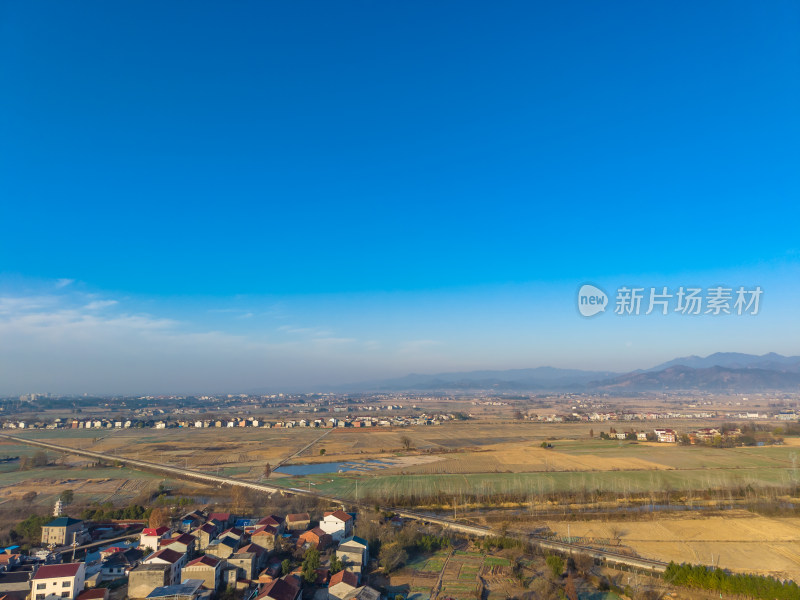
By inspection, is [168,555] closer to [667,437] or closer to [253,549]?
[253,549]

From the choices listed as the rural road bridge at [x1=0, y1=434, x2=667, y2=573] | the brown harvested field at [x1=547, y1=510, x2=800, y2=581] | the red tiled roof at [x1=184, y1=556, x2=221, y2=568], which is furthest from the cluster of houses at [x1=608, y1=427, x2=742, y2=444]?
the red tiled roof at [x1=184, y1=556, x2=221, y2=568]

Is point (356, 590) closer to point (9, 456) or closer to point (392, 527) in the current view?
point (392, 527)

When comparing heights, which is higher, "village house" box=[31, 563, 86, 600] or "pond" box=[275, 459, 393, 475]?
"village house" box=[31, 563, 86, 600]

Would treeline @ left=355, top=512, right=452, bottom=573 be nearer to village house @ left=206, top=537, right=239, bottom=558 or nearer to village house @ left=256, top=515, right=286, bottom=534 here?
village house @ left=256, top=515, right=286, bottom=534

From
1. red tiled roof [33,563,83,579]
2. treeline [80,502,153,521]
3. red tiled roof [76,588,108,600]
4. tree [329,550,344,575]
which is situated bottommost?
treeline [80,502,153,521]

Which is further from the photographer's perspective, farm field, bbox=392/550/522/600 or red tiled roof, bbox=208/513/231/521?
red tiled roof, bbox=208/513/231/521

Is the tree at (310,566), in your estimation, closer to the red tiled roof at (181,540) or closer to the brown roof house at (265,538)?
the brown roof house at (265,538)
